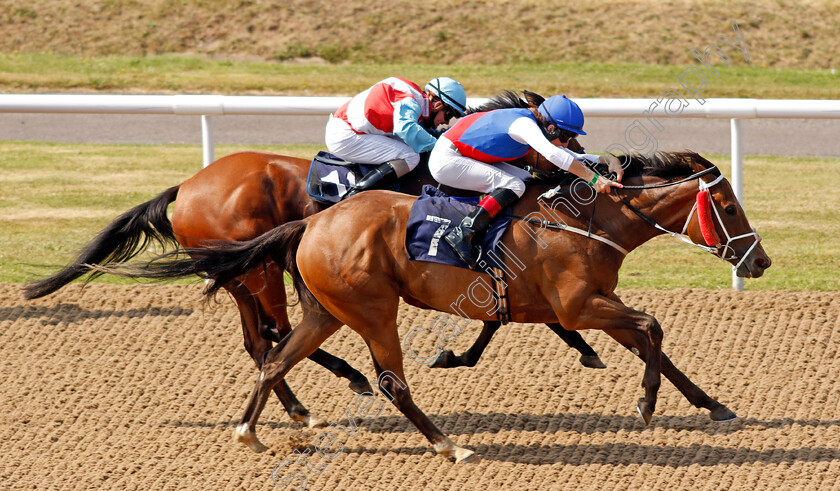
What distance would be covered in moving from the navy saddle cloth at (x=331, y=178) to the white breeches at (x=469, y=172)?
0.58 m

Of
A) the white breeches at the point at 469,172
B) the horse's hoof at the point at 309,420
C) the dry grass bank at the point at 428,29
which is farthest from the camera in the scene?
the dry grass bank at the point at 428,29

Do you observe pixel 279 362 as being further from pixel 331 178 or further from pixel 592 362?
pixel 592 362

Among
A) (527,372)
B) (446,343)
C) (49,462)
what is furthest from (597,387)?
(49,462)

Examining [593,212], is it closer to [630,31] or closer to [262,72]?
[262,72]

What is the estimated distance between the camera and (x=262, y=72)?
16297 millimetres

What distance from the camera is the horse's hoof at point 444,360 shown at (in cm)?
558

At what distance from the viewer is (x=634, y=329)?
455 centimetres

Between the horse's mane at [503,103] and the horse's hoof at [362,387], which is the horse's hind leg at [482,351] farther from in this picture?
the horse's mane at [503,103]

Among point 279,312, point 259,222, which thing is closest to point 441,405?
point 279,312

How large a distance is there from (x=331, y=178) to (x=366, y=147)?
0.85 ft

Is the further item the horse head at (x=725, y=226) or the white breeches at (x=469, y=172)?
the white breeches at (x=469, y=172)

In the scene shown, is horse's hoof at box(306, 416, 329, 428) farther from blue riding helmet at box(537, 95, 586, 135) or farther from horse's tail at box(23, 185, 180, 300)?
blue riding helmet at box(537, 95, 586, 135)

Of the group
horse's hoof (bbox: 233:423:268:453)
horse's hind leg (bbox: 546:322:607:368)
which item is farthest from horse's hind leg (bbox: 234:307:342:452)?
horse's hind leg (bbox: 546:322:607:368)

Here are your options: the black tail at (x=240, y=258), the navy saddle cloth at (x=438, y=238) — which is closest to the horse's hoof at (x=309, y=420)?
the black tail at (x=240, y=258)
